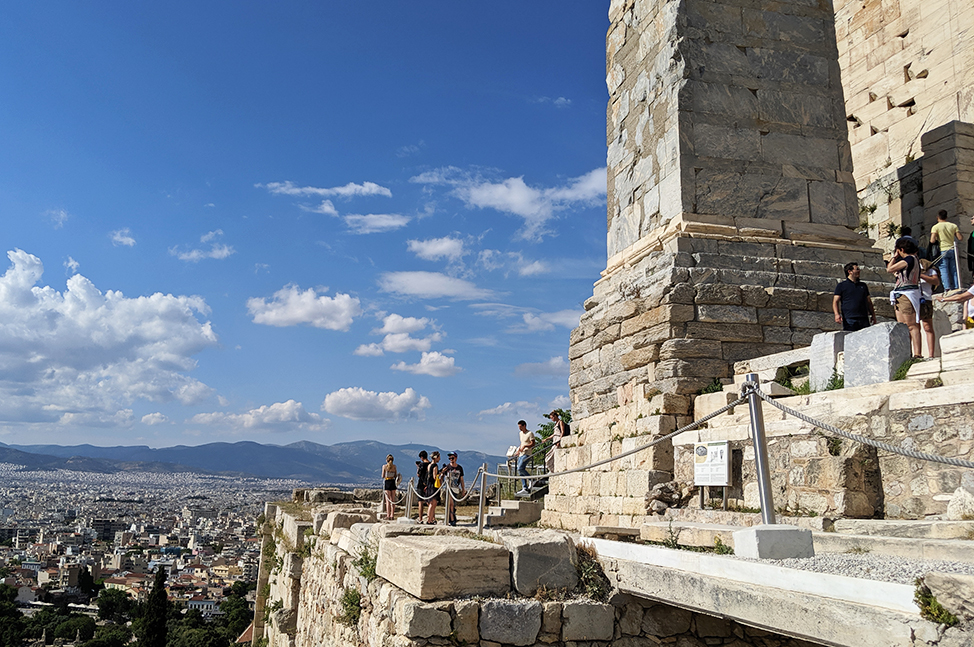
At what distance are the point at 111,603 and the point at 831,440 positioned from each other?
45.9m

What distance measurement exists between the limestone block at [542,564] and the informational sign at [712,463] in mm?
2372

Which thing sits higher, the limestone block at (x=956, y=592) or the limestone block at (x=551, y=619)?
the limestone block at (x=956, y=592)

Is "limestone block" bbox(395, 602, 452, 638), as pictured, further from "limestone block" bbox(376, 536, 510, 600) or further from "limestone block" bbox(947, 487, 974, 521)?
"limestone block" bbox(947, 487, 974, 521)

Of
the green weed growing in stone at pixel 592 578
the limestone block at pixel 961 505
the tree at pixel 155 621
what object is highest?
the limestone block at pixel 961 505

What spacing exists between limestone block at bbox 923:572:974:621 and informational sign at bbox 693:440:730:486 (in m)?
3.75

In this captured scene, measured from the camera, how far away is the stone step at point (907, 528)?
4.42 m

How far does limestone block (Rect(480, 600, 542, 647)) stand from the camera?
14.6 ft

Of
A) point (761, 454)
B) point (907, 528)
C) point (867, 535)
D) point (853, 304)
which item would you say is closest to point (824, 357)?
point (853, 304)

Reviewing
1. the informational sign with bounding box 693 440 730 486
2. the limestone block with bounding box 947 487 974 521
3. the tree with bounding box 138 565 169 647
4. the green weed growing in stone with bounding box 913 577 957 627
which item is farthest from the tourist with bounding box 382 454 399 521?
the tree with bounding box 138 565 169 647

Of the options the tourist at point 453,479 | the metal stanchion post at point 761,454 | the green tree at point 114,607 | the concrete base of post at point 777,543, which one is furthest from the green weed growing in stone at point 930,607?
the green tree at point 114,607

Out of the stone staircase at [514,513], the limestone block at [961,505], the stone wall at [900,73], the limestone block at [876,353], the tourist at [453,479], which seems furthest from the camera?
the stone wall at [900,73]

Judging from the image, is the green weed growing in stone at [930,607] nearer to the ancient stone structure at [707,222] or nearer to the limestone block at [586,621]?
the limestone block at [586,621]

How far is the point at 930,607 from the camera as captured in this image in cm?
284

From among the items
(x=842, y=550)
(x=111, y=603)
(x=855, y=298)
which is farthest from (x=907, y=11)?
(x=111, y=603)
